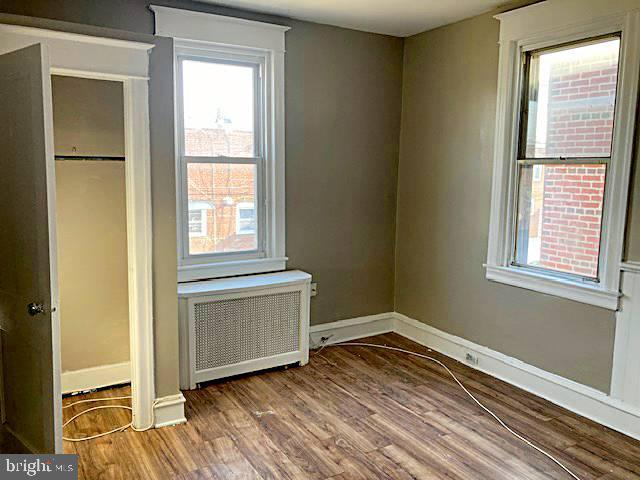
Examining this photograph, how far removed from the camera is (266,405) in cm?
333

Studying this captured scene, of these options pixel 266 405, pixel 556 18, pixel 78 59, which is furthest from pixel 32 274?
pixel 556 18

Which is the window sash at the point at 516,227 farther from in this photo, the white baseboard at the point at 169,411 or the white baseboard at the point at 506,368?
the white baseboard at the point at 169,411

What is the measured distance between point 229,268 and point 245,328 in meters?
0.46

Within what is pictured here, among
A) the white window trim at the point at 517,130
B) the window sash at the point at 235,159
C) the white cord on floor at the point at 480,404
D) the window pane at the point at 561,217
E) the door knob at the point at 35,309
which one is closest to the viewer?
the door knob at the point at 35,309

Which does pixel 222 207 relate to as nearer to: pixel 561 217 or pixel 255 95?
pixel 255 95

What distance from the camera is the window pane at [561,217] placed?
10.5 feet

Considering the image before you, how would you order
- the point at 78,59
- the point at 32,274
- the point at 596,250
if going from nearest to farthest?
1. the point at 32,274
2. the point at 78,59
3. the point at 596,250

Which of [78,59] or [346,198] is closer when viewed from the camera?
[78,59]

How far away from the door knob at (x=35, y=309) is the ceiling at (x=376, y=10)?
2.23 meters

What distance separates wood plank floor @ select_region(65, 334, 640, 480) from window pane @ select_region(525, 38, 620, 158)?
5.23 ft

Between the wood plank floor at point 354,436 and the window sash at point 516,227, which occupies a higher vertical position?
the window sash at point 516,227

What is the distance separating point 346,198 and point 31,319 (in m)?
2.55

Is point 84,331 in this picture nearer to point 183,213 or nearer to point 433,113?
point 183,213

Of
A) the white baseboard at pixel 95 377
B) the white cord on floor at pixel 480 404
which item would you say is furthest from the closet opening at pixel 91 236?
the white cord on floor at pixel 480 404
